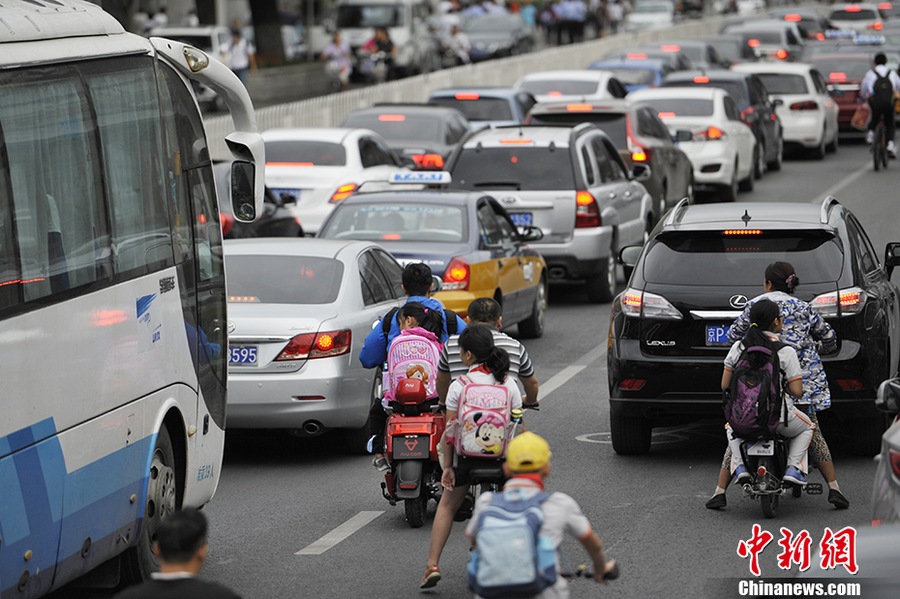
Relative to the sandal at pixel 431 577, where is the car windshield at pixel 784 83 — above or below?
below

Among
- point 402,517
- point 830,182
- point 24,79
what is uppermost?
point 24,79

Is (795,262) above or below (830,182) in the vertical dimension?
above

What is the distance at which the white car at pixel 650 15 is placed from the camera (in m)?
76.2

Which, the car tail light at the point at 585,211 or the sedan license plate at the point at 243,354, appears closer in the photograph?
the sedan license plate at the point at 243,354

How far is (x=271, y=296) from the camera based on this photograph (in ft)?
39.7

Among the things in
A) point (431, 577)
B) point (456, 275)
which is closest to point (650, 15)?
point (456, 275)

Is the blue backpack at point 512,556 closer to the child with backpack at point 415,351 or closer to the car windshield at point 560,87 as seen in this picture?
the child with backpack at point 415,351

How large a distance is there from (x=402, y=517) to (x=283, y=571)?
140 cm

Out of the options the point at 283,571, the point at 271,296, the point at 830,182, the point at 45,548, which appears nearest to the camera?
the point at 45,548

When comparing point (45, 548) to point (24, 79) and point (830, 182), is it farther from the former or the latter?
point (830, 182)

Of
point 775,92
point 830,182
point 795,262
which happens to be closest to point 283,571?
point 795,262

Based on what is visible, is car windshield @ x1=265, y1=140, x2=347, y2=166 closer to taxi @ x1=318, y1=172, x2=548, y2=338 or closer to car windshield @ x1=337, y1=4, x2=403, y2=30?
taxi @ x1=318, y1=172, x2=548, y2=338

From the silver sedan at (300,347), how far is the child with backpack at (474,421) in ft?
10.8

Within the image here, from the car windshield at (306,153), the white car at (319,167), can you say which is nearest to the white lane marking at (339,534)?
the white car at (319,167)
